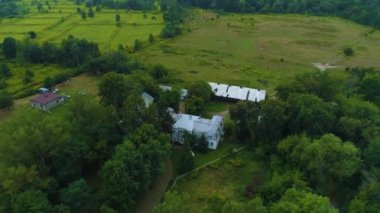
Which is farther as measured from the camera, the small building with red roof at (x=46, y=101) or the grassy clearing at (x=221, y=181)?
the small building with red roof at (x=46, y=101)

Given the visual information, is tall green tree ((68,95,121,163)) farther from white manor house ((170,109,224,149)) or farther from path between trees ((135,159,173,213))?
white manor house ((170,109,224,149))

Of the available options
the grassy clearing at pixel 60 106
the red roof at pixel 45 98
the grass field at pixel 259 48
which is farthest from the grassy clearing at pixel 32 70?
the grass field at pixel 259 48

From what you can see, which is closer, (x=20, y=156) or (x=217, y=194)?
(x=20, y=156)

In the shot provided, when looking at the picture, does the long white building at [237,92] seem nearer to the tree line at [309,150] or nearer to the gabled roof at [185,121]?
the tree line at [309,150]

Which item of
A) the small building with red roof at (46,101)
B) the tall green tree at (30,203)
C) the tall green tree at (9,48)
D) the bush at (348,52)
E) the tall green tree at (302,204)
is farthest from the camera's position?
the bush at (348,52)

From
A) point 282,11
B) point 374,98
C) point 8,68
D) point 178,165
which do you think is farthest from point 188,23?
point 178,165

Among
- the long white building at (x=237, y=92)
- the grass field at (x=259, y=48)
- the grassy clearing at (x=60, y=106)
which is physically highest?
the grass field at (x=259, y=48)

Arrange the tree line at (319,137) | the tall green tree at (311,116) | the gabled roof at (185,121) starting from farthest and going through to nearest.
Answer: the gabled roof at (185,121), the tall green tree at (311,116), the tree line at (319,137)

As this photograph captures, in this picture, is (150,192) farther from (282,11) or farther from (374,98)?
(282,11)

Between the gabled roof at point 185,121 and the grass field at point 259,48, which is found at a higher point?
the grass field at point 259,48
